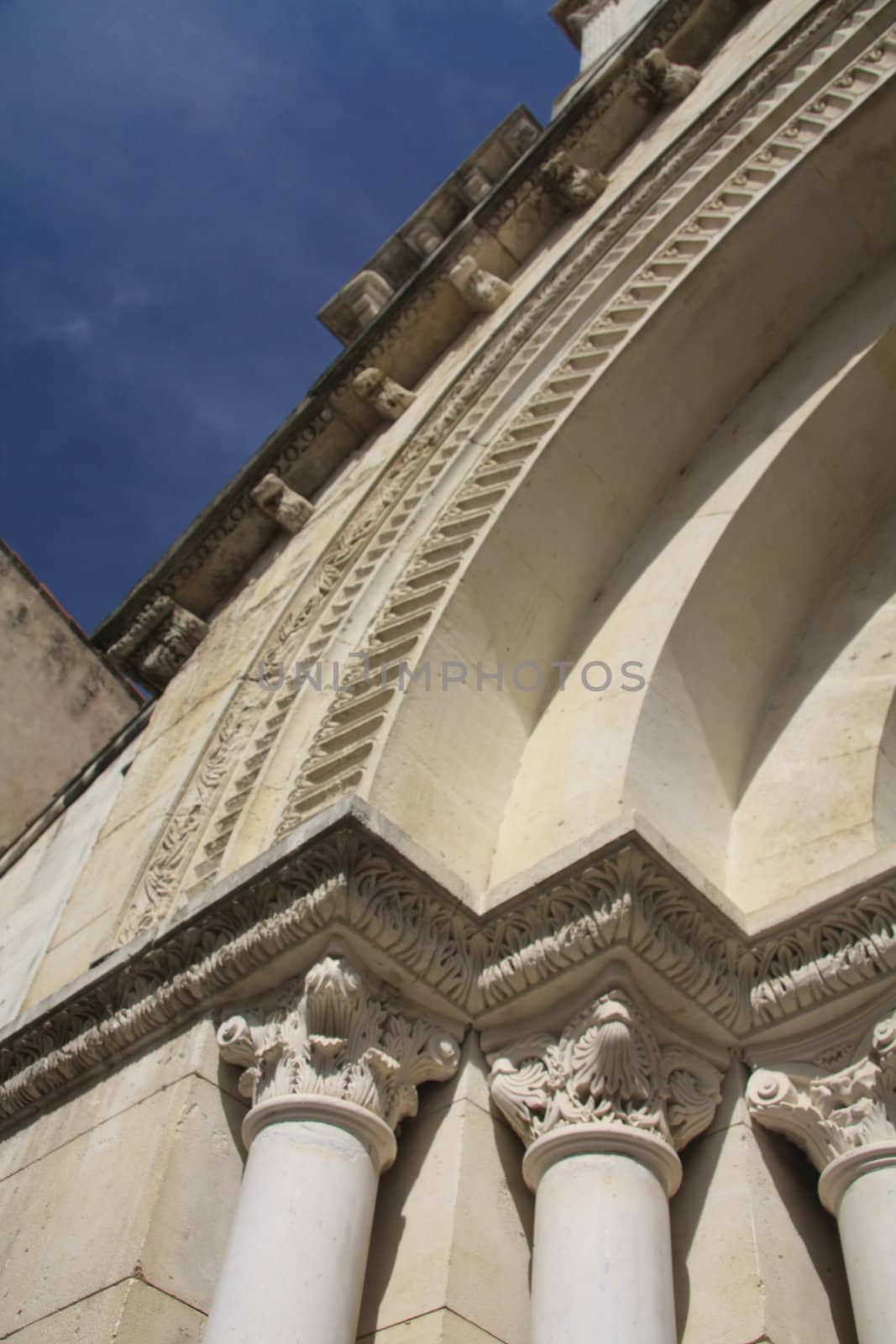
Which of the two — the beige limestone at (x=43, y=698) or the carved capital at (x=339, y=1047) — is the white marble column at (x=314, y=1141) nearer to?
the carved capital at (x=339, y=1047)

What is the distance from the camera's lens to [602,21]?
9.29 meters

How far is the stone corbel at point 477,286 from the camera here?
20.8 ft

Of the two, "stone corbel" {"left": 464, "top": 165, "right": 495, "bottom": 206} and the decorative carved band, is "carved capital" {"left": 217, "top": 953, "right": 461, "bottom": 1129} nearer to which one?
the decorative carved band

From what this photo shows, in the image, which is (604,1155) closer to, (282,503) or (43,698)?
(282,503)

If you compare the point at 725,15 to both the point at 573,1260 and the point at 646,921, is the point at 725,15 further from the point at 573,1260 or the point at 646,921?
the point at 573,1260

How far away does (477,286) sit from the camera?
639 centimetres

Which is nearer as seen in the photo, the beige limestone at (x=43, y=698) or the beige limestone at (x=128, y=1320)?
the beige limestone at (x=128, y=1320)

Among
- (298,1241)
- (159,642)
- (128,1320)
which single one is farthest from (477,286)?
(128,1320)

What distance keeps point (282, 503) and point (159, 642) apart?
0.99 m

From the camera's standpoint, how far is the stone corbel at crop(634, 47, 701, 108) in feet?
20.6

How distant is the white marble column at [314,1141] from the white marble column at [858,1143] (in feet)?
2.90

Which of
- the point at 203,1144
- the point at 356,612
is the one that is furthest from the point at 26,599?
the point at 203,1144

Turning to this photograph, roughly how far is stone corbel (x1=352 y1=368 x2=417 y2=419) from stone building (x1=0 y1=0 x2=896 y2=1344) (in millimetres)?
70

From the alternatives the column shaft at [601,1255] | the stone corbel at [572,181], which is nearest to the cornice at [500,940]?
the column shaft at [601,1255]
